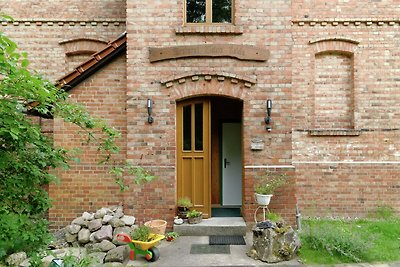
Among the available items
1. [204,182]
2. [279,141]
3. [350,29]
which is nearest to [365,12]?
[350,29]

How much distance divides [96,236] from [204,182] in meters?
2.53

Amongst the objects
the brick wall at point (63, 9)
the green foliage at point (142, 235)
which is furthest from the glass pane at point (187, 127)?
the brick wall at point (63, 9)

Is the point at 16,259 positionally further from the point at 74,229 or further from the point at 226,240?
the point at 226,240

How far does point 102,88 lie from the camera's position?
7176mm

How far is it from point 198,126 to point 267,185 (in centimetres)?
201

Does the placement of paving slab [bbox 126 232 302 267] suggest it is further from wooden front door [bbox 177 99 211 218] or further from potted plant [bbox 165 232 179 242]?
wooden front door [bbox 177 99 211 218]

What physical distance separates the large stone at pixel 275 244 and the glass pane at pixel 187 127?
8.45ft

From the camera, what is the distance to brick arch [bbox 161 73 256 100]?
6883 mm

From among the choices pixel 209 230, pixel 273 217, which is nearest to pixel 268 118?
pixel 273 217

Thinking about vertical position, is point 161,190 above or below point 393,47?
below

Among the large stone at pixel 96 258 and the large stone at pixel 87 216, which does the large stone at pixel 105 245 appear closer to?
the large stone at pixel 96 258

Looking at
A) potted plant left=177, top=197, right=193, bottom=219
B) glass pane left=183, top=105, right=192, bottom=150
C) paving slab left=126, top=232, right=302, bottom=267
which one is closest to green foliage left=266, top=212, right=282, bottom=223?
paving slab left=126, top=232, right=302, bottom=267

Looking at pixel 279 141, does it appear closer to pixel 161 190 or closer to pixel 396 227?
pixel 161 190

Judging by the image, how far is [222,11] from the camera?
23.7 feet
